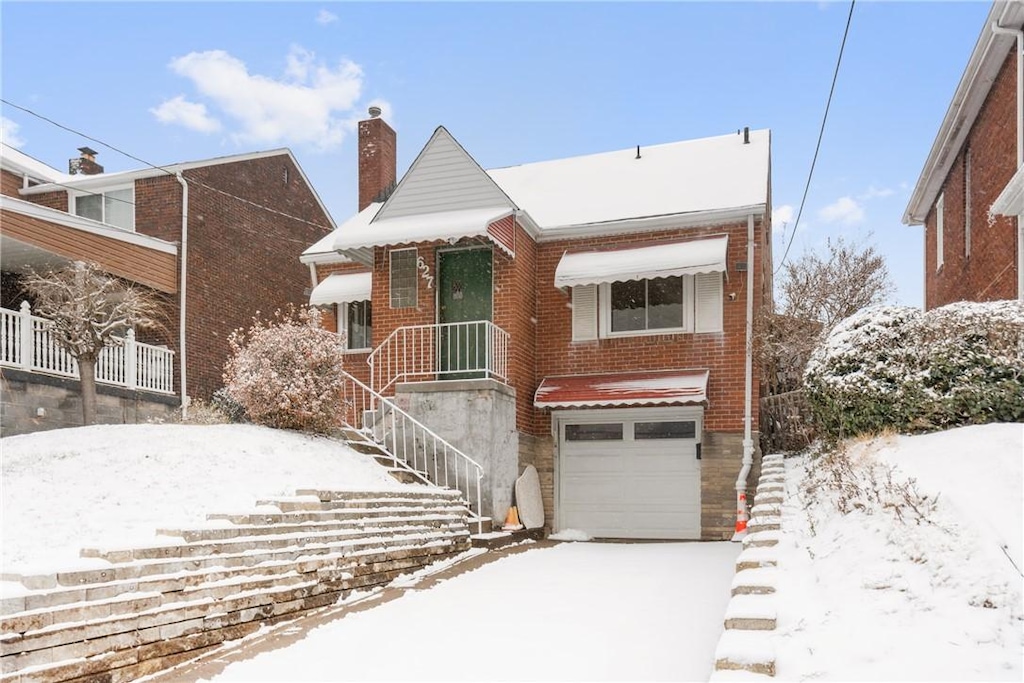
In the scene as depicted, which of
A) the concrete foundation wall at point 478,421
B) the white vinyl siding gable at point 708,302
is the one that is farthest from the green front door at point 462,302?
the white vinyl siding gable at point 708,302

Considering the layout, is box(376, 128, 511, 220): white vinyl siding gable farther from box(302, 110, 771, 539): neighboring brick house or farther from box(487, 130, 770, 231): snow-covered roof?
box(487, 130, 770, 231): snow-covered roof

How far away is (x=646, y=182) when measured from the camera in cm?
1551

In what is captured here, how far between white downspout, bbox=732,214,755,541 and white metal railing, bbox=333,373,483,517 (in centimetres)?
402

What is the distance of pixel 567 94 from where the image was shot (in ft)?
42.1

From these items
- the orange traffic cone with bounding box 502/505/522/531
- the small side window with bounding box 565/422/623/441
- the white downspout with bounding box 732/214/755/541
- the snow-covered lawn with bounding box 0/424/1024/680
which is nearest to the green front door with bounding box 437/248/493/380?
the small side window with bounding box 565/422/623/441

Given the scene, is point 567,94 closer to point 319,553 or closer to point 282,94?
point 319,553

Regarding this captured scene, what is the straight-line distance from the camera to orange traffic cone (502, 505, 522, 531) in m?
12.3

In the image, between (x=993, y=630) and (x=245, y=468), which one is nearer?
(x=993, y=630)

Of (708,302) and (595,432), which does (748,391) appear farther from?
(595,432)

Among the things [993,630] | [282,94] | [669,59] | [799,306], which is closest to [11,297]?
[282,94]

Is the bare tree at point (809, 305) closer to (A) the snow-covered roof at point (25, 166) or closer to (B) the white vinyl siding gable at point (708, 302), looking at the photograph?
(B) the white vinyl siding gable at point (708, 302)

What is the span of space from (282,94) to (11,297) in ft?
25.3

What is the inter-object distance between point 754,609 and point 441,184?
1029 centimetres

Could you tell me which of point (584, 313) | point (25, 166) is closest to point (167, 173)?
point (25, 166)
